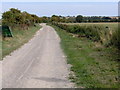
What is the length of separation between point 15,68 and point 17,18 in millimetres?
42277

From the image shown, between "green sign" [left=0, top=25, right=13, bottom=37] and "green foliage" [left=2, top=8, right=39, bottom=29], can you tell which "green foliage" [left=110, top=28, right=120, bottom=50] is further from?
"green foliage" [left=2, top=8, right=39, bottom=29]

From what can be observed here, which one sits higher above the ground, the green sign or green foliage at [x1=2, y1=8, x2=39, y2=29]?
green foliage at [x1=2, y1=8, x2=39, y2=29]

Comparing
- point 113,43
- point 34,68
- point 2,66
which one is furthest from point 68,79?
point 113,43

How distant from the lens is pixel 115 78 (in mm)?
10312

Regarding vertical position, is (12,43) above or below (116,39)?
below

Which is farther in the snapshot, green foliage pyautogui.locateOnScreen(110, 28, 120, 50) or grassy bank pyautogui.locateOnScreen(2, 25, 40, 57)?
grassy bank pyautogui.locateOnScreen(2, 25, 40, 57)

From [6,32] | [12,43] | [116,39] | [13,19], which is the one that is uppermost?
[13,19]

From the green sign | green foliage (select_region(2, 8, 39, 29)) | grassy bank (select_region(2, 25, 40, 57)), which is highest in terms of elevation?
green foliage (select_region(2, 8, 39, 29))

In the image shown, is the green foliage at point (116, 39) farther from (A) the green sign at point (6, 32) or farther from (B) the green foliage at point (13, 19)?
(B) the green foliage at point (13, 19)

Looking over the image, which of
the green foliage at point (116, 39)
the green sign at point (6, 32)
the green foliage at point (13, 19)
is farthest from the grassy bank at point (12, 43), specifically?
the green foliage at point (116, 39)

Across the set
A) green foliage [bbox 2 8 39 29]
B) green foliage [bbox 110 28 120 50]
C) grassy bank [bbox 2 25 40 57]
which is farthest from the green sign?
green foliage [bbox 110 28 120 50]

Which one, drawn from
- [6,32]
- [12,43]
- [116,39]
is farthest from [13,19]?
[116,39]

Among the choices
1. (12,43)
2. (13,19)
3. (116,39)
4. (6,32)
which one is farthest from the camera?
Result: (13,19)

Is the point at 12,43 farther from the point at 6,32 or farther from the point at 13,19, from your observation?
the point at 13,19
